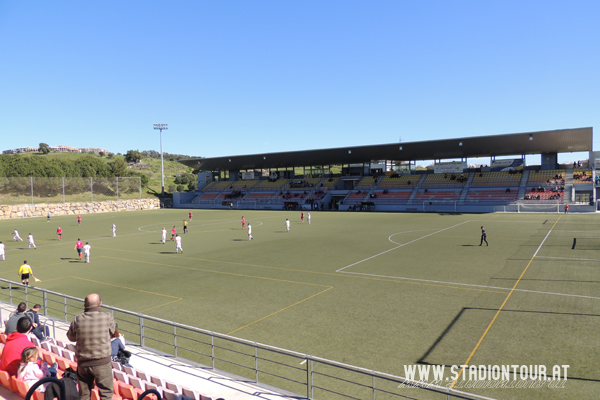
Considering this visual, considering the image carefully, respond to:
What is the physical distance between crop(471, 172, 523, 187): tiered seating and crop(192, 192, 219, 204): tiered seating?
56033 mm

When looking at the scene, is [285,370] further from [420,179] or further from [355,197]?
[420,179]

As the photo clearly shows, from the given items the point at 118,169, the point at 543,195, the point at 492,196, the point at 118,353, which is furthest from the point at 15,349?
the point at 118,169

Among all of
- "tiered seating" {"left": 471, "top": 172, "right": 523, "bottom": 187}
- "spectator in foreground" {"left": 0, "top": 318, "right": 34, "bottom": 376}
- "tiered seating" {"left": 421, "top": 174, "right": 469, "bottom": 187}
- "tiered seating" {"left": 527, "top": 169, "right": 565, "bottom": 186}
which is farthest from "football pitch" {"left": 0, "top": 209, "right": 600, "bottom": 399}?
"tiered seating" {"left": 421, "top": 174, "right": 469, "bottom": 187}

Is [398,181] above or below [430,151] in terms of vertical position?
below

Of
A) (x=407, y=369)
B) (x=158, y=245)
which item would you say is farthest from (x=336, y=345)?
(x=158, y=245)

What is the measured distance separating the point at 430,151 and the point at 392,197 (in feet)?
35.1

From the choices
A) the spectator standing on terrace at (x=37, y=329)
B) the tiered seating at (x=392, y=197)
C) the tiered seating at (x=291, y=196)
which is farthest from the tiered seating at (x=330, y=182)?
the spectator standing on terrace at (x=37, y=329)

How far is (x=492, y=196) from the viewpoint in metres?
59.8

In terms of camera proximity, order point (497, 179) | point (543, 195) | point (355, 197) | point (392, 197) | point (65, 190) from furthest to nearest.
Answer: point (355, 197) → point (392, 197) → point (65, 190) → point (497, 179) → point (543, 195)

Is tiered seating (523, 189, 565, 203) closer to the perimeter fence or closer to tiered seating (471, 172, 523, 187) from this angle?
tiered seating (471, 172, 523, 187)

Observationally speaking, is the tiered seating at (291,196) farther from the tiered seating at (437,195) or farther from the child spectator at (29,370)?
the child spectator at (29,370)

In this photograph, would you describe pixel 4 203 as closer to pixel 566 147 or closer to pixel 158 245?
pixel 158 245

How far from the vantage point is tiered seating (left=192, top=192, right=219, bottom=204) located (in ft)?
280

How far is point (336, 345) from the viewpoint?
10.2 metres
